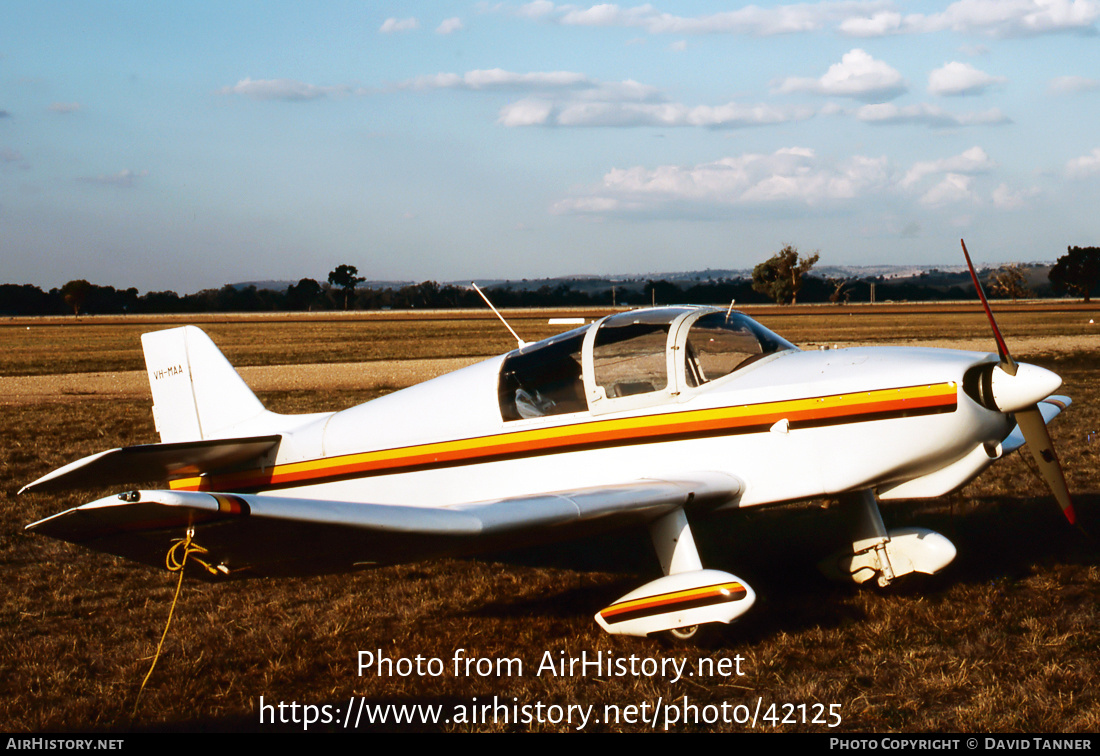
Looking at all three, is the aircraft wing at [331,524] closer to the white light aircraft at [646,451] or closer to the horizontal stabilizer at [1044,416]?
the white light aircraft at [646,451]

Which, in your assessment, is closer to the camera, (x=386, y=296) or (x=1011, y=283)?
(x=1011, y=283)

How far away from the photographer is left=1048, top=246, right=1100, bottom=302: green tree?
275 feet

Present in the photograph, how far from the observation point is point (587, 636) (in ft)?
18.0

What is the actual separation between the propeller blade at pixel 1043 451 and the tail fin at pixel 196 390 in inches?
232

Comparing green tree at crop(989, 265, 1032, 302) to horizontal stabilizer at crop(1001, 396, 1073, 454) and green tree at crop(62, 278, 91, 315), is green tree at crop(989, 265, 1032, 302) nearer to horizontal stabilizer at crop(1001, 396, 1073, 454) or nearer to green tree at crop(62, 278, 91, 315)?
horizontal stabilizer at crop(1001, 396, 1073, 454)

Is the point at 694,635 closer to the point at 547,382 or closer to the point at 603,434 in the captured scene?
the point at 603,434

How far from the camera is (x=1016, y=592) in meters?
6.01

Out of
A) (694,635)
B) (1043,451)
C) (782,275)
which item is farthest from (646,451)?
(782,275)

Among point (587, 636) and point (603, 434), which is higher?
point (603, 434)

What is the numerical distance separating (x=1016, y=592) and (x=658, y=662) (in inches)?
109

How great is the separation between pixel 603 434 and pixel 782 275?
88307mm

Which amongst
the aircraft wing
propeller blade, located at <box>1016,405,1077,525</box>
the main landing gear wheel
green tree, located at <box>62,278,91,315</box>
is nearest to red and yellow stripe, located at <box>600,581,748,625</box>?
the main landing gear wheel

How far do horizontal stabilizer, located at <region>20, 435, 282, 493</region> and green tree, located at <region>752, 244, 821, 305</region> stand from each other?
3417 inches

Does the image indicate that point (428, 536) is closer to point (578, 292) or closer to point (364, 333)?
point (364, 333)
